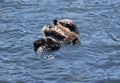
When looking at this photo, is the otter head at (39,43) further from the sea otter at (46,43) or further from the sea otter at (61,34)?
the sea otter at (61,34)

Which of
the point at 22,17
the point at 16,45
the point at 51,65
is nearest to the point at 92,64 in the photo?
the point at 51,65

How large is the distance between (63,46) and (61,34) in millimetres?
392

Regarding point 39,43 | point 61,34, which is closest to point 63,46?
point 61,34

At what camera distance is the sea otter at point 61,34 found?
13603 millimetres

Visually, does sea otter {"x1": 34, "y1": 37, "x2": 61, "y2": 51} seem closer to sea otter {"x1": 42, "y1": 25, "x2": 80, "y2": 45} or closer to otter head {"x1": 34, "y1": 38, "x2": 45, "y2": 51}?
otter head {"x1": 34, "y1": 38, "x2": 45, "y2": 51}

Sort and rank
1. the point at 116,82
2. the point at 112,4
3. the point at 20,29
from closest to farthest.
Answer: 1. the point at 116,82
2. the point at 20,29
3. the point at 112,4

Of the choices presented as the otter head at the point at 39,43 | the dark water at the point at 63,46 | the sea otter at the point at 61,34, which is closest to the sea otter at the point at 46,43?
the otter head at the point at 39,43

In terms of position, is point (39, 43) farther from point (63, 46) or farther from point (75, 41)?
point (75, 41)

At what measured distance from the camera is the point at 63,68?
469 inches

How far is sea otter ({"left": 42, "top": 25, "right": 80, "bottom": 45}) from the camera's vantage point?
13.6 meters

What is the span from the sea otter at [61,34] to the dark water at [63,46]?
22cm

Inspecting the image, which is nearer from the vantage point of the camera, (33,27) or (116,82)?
(116,82)

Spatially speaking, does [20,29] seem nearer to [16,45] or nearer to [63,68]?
[16,45]

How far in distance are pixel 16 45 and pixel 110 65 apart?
123 inches
